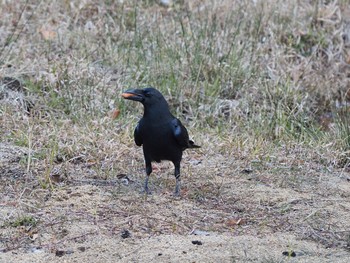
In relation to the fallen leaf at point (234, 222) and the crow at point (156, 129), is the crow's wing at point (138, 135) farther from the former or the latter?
the fallen leaf at point (234, 222)

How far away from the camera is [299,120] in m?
7.42

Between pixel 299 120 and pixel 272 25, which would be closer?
pixel 299 120

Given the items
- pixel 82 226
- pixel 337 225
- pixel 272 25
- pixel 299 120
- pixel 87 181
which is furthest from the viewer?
pixel 272 25

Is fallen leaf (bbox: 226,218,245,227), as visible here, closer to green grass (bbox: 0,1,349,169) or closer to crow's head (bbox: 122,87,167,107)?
crow's head (bbox: 122,87,167,107)

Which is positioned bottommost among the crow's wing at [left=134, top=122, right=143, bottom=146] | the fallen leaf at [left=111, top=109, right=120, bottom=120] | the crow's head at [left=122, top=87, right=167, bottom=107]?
the fallen leaf at [left=111, top=109, right=120, bottom=120]

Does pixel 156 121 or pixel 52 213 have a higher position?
pixel 156 121

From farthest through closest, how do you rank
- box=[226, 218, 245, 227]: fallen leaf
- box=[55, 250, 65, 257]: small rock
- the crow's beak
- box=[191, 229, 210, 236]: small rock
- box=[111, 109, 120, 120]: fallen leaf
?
box=[111, 109, 120, 120]: fallen leaf → the crow's beak → box=[226, 218, 245, 227]: fallen leaf → box=[191, 229, 210, 236]: small rock → box=[55, 250, 65, 257]: small rock

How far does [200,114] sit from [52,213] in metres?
3.21

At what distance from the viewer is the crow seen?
17.3 ft

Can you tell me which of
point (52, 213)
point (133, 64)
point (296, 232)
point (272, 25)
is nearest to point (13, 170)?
point (52, 213)

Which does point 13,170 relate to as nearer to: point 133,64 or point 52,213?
point 52,213

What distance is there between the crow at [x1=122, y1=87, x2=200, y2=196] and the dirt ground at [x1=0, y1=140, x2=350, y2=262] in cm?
31

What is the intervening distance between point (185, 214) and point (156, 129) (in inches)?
26.3

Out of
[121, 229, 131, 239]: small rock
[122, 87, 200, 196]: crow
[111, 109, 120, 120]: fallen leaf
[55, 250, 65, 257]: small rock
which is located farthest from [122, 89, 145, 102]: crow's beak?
[111, 109, 120, 120]: fallen leaf
